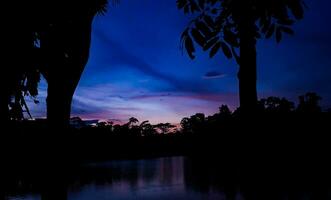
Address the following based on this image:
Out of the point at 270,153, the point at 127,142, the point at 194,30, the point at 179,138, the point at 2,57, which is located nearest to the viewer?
the point at 270,153

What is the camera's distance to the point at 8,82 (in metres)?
3.74

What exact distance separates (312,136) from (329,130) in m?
2.55

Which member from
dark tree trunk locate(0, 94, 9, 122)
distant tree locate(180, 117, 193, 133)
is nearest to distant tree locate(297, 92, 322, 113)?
distant tree locate(180, 117, 193, 133)

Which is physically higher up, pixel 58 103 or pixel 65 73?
pixel 65 73

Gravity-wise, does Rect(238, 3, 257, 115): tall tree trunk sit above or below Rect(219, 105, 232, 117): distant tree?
below

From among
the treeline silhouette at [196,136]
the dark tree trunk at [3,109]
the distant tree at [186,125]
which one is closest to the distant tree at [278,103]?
the treeline silhouette at [196,136]

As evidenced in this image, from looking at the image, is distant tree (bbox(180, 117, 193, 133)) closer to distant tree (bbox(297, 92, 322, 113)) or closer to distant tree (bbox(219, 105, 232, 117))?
distant tree (bbox(219, 105, 232, 117))

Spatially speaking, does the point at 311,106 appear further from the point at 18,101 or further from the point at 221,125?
the point at 18,101

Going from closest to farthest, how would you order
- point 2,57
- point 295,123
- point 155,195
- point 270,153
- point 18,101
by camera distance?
point 270,153 → point 2,57 → point 18,101 → point 155,195 → point 295,123

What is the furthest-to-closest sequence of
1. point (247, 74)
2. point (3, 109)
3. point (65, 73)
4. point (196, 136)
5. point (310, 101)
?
point (196, 136) < point (310, 101) < point (3, 109) < point (65, 73) < point (247, 74)

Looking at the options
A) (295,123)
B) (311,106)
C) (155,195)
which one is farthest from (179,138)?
(155,195)

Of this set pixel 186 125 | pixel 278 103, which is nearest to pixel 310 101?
pixel 278 103

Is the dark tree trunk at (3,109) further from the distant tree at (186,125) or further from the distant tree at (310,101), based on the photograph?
the distant tree at (186,125)

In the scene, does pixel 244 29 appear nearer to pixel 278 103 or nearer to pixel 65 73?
pixel 65 73
